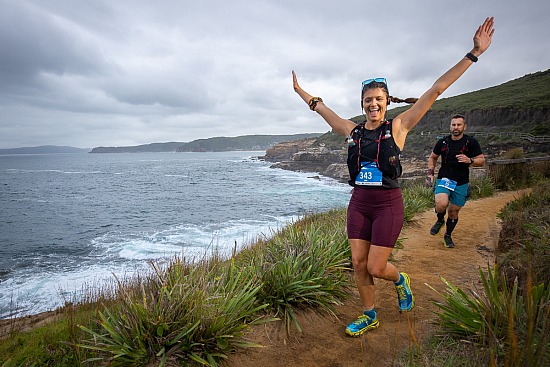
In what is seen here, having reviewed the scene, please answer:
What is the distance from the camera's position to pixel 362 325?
9.85ft

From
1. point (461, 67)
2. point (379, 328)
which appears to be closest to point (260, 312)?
point (379, 328)

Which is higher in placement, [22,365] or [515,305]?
[515,305]

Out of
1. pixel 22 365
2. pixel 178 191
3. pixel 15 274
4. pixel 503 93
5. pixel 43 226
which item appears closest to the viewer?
pixel 22 365

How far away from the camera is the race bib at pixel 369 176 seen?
2719 millimetres

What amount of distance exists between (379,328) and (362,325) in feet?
0.76

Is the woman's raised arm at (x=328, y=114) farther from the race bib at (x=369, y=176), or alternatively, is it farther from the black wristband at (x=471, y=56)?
the black wristband at (x=471, y=56)

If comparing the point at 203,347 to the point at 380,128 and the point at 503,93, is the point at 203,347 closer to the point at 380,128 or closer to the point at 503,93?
the point at 380,128

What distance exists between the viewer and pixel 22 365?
3.07 meters

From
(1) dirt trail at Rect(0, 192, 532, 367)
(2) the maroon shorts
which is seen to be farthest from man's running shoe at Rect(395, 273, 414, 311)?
(2) the maroon shorts

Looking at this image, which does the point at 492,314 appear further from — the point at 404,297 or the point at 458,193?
the point at 458,193

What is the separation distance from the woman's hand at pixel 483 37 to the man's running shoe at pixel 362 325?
2.43 meters

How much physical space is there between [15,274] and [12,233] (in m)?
9.28

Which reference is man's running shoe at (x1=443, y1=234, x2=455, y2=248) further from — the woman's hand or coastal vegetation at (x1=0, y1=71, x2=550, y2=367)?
the woman's hand

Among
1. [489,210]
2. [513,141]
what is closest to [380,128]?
[489,210]
